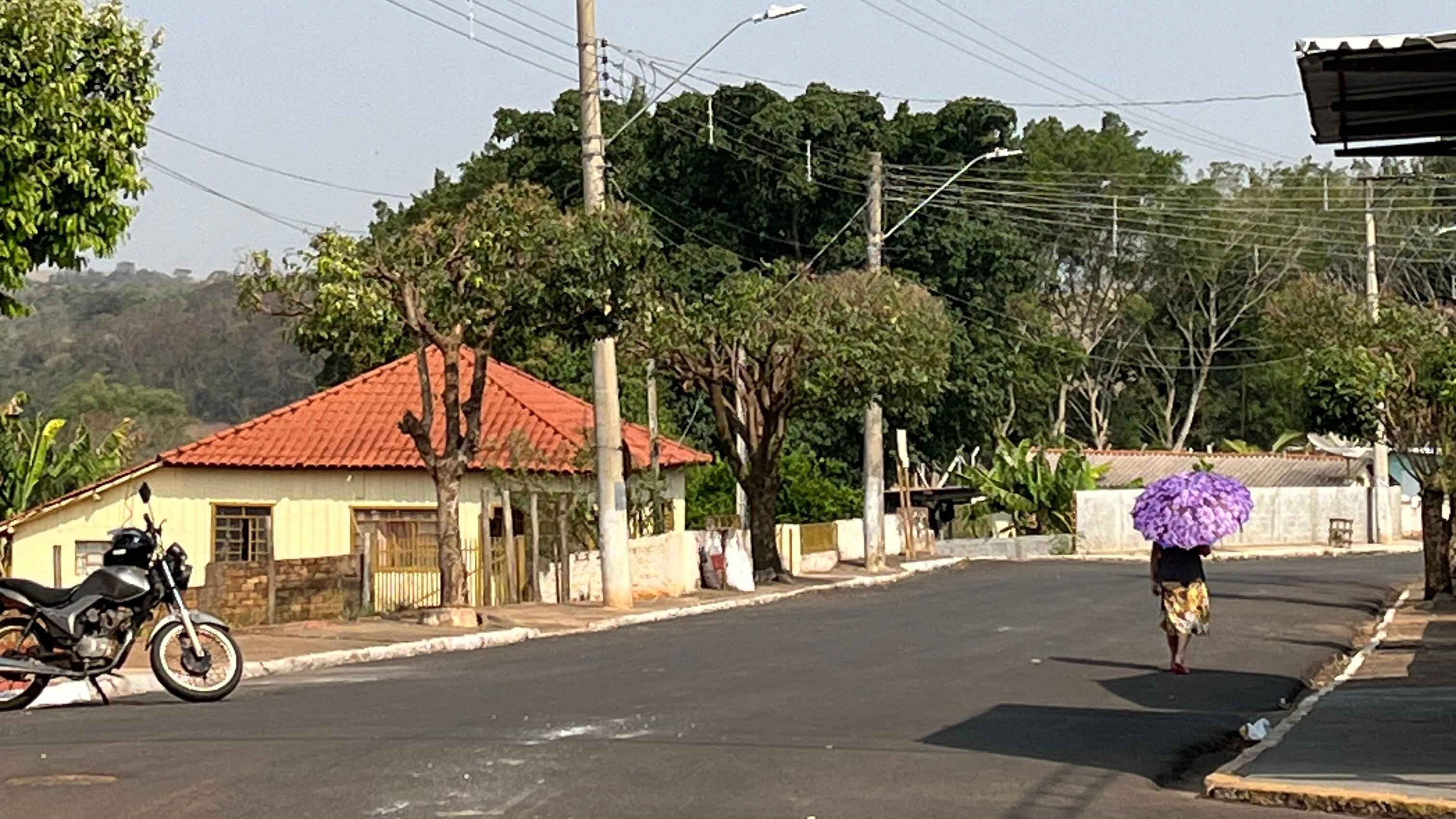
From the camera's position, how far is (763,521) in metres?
38.2

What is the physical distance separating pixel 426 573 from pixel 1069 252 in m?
50.2

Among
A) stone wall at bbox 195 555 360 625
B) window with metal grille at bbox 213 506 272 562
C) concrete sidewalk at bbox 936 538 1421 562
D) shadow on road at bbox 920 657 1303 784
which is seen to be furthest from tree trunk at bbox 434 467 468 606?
concrete sidewalk at bbox 936 538 1421 562

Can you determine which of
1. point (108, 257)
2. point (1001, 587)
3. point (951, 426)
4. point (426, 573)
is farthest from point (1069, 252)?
point (108, 257)

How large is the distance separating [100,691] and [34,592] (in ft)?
3.41

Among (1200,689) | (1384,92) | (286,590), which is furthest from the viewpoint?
(286,590)

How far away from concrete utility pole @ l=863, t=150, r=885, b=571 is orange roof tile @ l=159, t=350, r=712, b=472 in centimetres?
360

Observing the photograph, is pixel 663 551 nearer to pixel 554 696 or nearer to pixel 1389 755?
pixel 554 696

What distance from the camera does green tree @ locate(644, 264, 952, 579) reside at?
3556 centimetres

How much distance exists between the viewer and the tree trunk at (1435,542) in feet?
102

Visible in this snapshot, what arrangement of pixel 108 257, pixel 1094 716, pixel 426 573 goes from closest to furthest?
pixel 1094 716, pixel 108 257, pixel 426 573

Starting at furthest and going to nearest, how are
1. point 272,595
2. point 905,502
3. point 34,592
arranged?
point 905,502 < point 272,595 < point 34,592

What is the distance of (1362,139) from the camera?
10922 mm

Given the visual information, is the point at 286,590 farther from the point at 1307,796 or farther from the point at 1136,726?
the point at 1307,796

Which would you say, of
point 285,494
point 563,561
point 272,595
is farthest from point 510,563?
point 285,494
